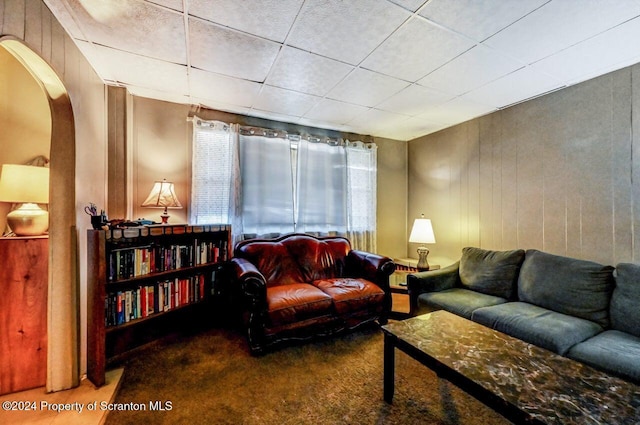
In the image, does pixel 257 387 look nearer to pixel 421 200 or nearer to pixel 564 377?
pixel 564 377

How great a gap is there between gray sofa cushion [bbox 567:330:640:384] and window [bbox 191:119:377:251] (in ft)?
8.16

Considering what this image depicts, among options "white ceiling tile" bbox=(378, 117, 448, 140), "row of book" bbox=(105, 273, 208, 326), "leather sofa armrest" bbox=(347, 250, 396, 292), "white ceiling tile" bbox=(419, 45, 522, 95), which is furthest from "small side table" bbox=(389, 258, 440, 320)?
"white ceiling tile" bbox=(419, 45, 522, 95)

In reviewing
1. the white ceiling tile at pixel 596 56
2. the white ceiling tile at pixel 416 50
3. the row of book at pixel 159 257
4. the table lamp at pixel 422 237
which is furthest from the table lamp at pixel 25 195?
the white ceiling tile at pixel 596 56

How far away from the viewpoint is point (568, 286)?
2.10 meters

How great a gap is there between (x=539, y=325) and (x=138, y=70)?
12.4 ft

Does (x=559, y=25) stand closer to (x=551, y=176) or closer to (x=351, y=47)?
(x=351, y=47)

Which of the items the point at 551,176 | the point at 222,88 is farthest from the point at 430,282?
the point at 222,88

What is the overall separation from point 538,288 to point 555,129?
157 centimetres

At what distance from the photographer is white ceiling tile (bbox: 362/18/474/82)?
5.72 feet

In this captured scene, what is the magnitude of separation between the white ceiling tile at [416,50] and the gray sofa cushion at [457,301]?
2087mm

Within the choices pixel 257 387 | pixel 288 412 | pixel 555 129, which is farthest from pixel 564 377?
pixel 555 129

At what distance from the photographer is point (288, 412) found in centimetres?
154

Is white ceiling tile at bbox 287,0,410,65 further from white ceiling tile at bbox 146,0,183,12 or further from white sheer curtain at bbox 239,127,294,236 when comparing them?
white sheer curtain at bbox 239,127,294,236

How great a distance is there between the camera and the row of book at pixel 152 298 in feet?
6.70
